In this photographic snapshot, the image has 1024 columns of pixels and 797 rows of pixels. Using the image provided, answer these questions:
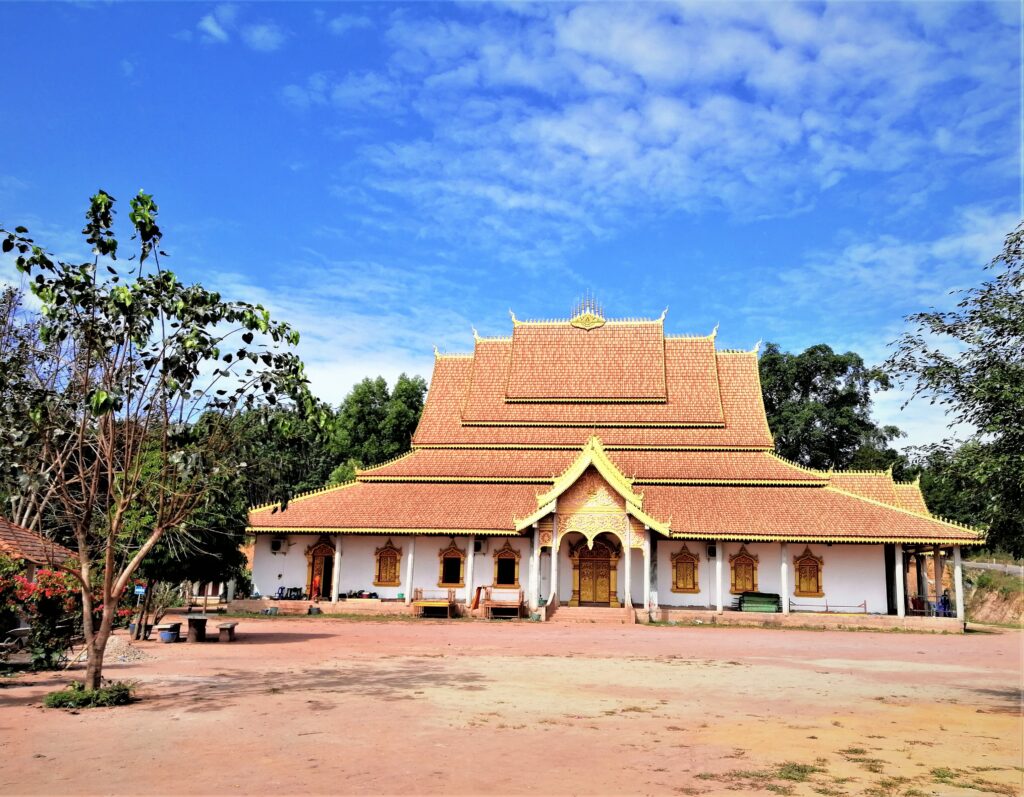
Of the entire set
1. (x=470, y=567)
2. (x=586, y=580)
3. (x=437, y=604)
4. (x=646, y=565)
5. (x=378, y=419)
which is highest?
(x=378, y=419)

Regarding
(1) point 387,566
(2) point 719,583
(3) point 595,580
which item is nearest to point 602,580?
(3) point 595,580

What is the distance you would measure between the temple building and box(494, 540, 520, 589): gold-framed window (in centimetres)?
5

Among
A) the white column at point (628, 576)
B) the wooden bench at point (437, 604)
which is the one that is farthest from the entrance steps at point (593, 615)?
the wooden bench at point (437, 604)

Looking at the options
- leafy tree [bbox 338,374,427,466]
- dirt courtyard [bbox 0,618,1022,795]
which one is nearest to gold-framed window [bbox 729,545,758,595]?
dirt courtyard [bbox 0,618,1022,795]

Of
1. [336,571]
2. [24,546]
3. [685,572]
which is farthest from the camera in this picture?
[336,571]

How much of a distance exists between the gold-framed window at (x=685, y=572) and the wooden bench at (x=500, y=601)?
17.9 ft

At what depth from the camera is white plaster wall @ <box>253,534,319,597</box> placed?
97.1 ft

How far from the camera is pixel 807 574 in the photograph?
91.9ft

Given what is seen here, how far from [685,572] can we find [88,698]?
69.7 ft

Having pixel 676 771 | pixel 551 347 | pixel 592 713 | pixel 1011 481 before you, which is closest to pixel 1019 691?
pixel 1011 481

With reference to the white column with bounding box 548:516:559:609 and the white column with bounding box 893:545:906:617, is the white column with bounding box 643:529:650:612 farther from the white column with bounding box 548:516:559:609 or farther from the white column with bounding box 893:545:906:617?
the white column with bounding box 893:545:906:617

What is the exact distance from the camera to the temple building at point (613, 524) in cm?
2736

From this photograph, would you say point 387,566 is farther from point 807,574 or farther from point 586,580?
point 807,574

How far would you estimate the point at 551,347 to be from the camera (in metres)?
→ 36.5
